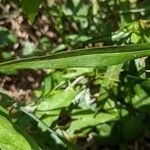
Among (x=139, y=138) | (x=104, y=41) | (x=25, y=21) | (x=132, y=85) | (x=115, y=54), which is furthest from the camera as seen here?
(x=25, y=21)

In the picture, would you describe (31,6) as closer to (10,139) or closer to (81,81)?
(10,139)

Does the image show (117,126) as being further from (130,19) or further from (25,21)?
(25,21)

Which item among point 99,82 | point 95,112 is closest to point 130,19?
point 99,82

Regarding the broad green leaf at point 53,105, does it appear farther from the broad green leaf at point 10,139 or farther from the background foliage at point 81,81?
the broad green leaf at point 10,139

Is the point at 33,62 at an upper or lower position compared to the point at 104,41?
upper

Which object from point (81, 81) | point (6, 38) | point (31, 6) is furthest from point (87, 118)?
point (31, 6)

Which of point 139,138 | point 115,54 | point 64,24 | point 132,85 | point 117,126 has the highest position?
point 115,54

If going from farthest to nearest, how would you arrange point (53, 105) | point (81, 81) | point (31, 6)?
point (81, 81), point (53, 105), point (31, 6)

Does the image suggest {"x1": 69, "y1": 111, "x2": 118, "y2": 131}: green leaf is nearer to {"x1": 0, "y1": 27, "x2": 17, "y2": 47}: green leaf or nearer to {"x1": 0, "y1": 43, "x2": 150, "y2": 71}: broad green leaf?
{"x1": 0, "y1": 27, "x2": 17, "y2": 47}: green leaf
